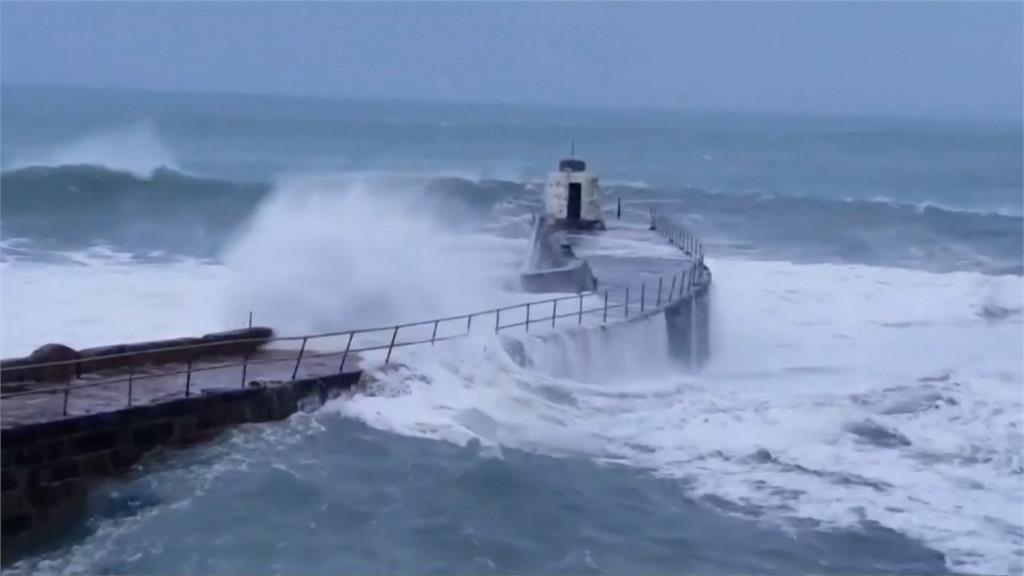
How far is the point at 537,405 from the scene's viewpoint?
54.6ft

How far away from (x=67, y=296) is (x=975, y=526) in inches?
681

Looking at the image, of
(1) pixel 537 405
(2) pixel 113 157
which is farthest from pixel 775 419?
(2) pixel 113 157

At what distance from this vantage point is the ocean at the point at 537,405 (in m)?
12.2

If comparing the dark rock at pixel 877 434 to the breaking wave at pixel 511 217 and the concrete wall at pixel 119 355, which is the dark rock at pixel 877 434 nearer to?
the concrete wall at pixel 119 355

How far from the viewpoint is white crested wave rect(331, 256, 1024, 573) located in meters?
13.6

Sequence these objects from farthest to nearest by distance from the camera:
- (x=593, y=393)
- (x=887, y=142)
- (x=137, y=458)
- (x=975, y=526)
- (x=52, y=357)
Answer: (x=887, y=142), (x=593, y=393), (x=52, y=357), (x=137, y=458), (x=975, y=526)

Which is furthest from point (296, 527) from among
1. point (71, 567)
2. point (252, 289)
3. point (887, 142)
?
point (887, 142)

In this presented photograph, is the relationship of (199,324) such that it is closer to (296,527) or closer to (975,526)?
(296,527)

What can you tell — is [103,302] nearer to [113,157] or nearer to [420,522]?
[420,522]

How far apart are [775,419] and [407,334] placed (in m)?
5.66

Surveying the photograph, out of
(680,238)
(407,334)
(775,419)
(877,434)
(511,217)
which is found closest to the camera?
(877,434)

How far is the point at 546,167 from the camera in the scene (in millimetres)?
73938

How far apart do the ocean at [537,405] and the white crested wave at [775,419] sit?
0.16 feet

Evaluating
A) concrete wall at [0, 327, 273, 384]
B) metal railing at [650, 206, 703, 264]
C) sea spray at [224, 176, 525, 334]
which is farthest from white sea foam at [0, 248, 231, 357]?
metal railing at [650, 206, 703, 264]
